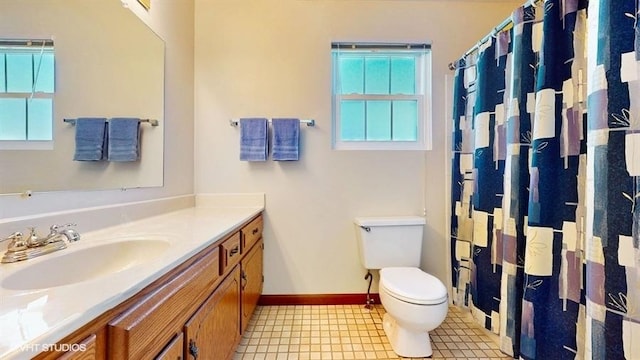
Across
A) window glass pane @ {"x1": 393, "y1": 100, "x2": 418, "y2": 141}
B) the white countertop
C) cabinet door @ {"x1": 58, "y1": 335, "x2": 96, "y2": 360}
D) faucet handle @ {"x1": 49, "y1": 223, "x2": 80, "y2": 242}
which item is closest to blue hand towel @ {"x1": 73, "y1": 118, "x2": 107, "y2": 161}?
faucet handle @ {"x1": 49, "y1": 223, "x2": 80, "y2": 242}

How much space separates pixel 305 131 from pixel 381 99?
67cm

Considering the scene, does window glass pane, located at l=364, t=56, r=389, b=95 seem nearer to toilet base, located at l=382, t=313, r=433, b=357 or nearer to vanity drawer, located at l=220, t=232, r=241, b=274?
vanity drawer, located at l=220, t=232, r=241, b=274

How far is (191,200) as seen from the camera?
2025 mm

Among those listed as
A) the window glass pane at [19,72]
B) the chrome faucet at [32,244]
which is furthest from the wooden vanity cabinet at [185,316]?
the window glass pane at [19,72]

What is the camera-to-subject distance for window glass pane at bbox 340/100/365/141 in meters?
Result: 2.18

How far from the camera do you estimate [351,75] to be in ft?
7.24

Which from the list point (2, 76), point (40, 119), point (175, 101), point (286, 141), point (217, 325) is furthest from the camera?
point (286, 141)

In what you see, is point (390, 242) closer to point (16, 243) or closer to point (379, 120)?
point (379, 120)

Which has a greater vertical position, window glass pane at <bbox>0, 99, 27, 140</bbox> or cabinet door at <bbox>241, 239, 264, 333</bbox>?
window glass pane at <bbox>0, 99, 27, 140</bbox>

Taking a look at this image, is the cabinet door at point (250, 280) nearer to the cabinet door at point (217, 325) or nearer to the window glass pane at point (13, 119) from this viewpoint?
the cabinet door at point (217, 325)

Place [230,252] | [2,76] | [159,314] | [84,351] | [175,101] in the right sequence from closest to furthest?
[84,351], [159,314], [2,76], [230,252], [175,101]

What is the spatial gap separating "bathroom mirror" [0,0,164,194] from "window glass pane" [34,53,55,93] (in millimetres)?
22

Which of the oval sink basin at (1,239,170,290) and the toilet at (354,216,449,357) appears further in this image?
the toilet at (354,216,449,357)

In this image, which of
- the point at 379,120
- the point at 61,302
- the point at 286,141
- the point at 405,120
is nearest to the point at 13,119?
the point at 61,302
